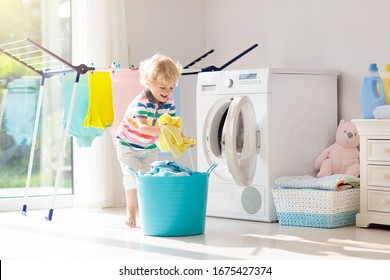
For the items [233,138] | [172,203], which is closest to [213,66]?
[233,138]

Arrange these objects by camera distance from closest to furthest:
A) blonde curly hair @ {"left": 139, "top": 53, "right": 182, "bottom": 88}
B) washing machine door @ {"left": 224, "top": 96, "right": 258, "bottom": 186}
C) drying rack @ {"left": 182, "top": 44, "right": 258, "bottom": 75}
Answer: blonde curly hair @ {"left": 139, "top": 53, "right": 182, "bottom": 88}
washing machine door @ {"left": 224, "top": 96, "right": 258, "bottom": 186}
drying rack @ {"left": 182, "top": 44, "right": 258, "bottom": 75}

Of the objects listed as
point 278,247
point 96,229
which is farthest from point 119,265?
point 96,229

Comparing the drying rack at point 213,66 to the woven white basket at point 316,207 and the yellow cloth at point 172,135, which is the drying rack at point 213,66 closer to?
the woven white basket at point 316,207

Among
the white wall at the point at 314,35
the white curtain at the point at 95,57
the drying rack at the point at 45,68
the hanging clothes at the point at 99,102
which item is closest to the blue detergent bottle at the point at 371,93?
the white wall at the point at 314,35

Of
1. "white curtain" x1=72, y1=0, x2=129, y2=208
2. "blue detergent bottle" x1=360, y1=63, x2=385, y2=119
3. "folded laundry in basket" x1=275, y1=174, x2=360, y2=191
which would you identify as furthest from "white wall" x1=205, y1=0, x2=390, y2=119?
"white curtain" x1=72, y1=0, x2=129, y2=208

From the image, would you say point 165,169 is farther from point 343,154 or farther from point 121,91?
point 343,154

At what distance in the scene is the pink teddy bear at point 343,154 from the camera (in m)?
4.21

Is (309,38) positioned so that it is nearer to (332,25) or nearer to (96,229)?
(332,25)

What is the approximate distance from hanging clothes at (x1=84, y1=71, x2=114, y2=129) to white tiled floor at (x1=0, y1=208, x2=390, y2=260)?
0.55 meters

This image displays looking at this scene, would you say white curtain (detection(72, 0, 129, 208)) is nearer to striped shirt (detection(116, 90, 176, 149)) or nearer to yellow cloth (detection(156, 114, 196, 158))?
striped shirt (detection(116, 90, 176, 149))

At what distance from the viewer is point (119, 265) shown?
281 centimetres

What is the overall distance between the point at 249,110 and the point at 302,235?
815mm

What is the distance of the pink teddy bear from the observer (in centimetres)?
421

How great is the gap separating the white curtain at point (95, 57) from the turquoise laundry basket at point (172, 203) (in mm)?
1326
